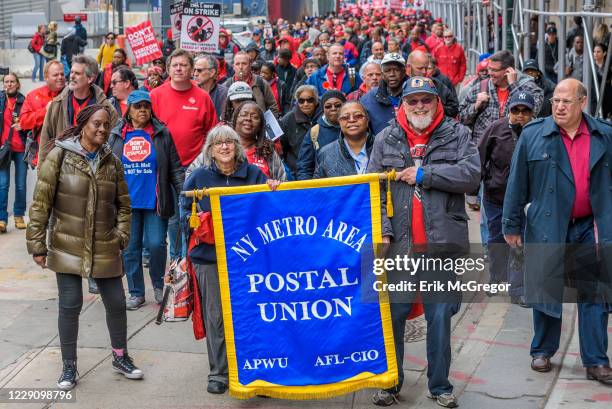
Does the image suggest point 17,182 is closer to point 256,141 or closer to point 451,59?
point 256,141

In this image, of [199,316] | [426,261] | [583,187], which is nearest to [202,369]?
[199,316]

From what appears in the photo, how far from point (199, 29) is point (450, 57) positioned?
21.1ft

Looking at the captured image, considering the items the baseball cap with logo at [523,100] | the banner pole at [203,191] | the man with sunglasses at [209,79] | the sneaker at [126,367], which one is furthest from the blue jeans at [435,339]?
the man with sunglasses at [209,79]

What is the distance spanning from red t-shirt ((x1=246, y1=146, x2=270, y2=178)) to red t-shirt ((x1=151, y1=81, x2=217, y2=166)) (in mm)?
2145

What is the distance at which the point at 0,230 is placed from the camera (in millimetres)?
12594

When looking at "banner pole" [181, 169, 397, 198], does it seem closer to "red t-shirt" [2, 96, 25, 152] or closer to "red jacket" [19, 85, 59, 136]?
"red jacket" [19, 85, 59, 136]

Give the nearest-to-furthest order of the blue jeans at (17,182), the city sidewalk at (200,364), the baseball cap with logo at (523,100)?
the city sidewalk at (200,364)
the baseball cap with logo at (523,100)
the blue jeans at (17,182)

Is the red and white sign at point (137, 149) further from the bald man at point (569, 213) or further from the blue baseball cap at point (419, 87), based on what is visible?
the bald man at point (569, 213)

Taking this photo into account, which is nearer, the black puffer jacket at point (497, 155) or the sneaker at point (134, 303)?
the black puffer jacket at point (497, 155)

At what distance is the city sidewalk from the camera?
7.01 meters

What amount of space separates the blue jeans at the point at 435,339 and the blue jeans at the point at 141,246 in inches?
124

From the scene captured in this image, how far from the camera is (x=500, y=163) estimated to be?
9039mm

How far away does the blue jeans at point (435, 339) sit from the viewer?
664 centimetres

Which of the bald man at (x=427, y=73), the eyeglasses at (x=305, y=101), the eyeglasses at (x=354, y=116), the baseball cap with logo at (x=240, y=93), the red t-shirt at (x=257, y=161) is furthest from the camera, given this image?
the bald man at (x=427, y=73)
